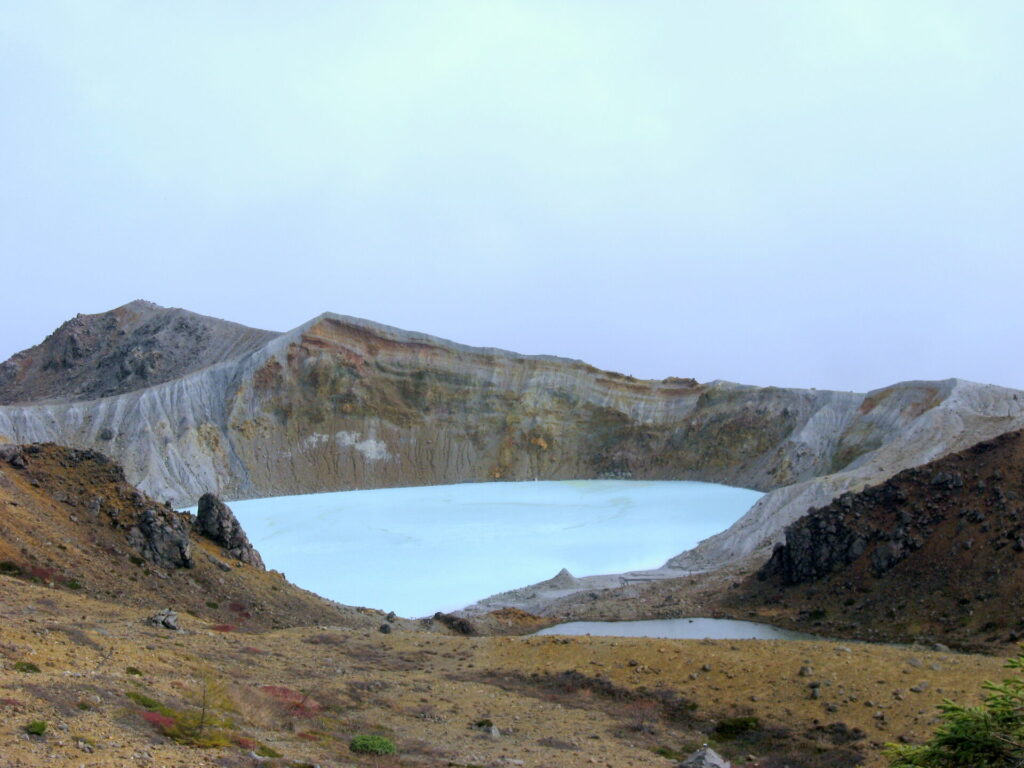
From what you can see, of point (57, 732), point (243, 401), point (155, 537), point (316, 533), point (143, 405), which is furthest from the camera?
point (243, 401)

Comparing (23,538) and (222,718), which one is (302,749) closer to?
(222,718)

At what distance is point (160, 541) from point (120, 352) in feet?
241

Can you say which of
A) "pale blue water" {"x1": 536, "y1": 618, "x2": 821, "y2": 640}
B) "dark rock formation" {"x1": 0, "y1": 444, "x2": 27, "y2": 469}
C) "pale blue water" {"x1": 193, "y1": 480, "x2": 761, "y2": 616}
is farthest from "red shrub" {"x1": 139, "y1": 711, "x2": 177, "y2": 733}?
"pale blue water" {"x1": 193, "y1": 480, "x2": 761, "y2": 616}

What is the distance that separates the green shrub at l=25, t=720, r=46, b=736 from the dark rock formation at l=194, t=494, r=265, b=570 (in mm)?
18423

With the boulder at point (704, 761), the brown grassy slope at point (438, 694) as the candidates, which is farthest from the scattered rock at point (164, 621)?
the boulder at point (704, 761)

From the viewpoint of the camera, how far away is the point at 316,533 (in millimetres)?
44656

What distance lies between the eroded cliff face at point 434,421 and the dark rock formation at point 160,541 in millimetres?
36574

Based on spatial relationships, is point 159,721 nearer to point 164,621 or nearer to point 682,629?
point 164,621

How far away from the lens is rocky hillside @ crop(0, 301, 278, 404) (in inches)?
3364

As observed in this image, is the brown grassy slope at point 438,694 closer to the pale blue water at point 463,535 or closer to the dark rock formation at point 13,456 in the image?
the dark rock formation at point 13,456

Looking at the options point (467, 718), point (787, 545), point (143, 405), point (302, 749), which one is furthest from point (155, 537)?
point (143, 405)

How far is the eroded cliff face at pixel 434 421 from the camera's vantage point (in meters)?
64.0

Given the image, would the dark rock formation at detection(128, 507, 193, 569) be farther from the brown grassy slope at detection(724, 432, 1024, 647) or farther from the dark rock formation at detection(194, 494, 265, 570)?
the brown grassy slope at detection(724, 432, 1024, 647)

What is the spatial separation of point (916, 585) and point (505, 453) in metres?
51.8
